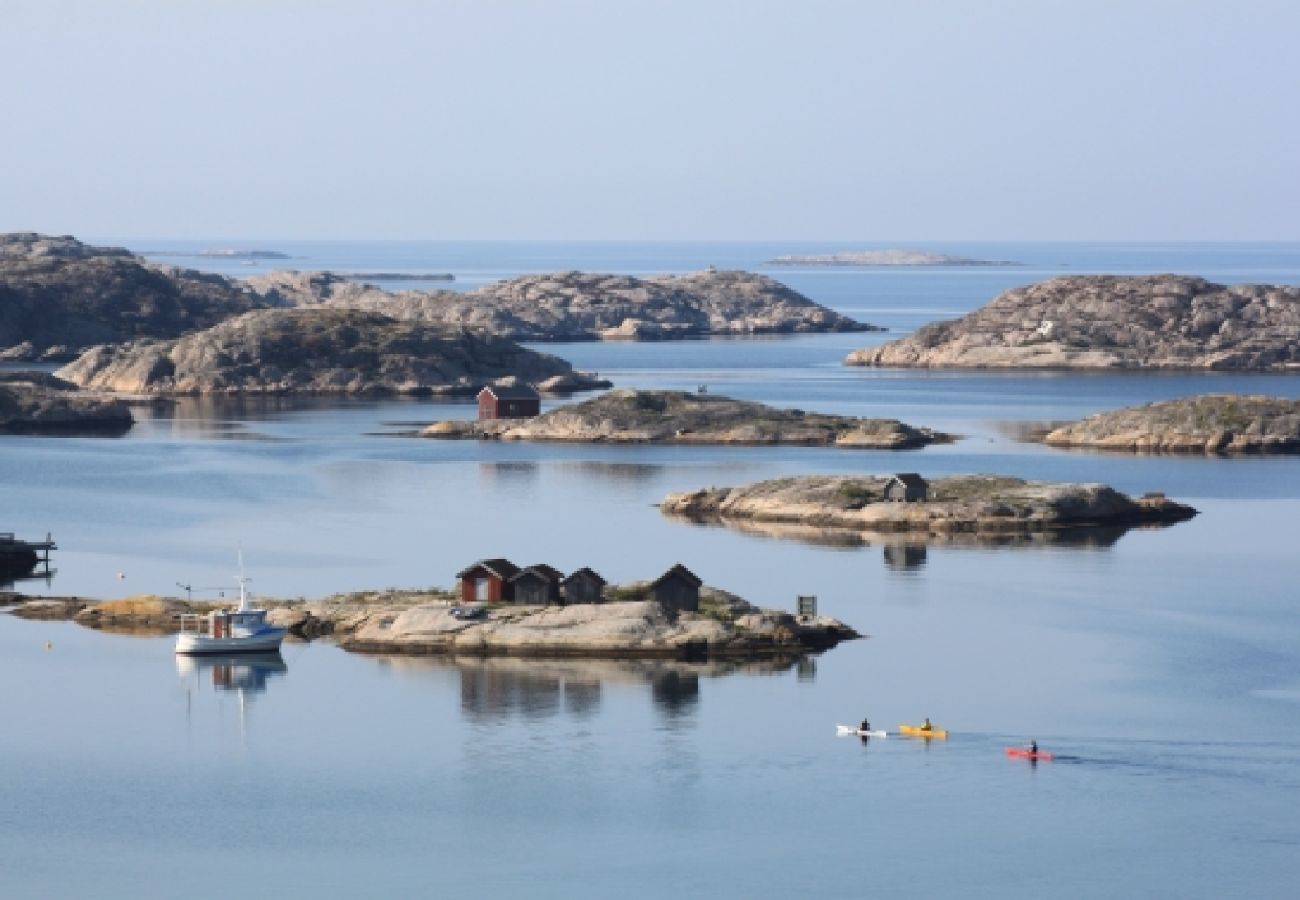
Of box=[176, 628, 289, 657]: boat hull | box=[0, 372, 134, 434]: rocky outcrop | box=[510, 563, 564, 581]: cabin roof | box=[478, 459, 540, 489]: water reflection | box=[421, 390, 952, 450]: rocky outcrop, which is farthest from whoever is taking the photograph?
box=[0, 372, 134, 434]: rocky outcrop

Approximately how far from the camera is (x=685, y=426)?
13700cm

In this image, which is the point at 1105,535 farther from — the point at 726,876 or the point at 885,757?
the point at 726,876

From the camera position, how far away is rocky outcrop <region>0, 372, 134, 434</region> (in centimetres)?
14725

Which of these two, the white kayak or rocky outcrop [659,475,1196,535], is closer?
the white kayak

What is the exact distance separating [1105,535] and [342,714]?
1652 inches

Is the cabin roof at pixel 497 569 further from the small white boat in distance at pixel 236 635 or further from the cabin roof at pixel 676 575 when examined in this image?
the small white boat in distance at pixel 236 635

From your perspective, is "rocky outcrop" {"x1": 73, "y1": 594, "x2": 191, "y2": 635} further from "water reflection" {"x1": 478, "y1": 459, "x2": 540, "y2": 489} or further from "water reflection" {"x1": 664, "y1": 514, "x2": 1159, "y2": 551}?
"water reflection" {"x1": 478, "y1": 459, "x2": 540, "y2": 489}

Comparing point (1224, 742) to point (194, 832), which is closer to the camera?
point (194, 832)

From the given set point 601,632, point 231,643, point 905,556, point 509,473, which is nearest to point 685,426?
point 509,473

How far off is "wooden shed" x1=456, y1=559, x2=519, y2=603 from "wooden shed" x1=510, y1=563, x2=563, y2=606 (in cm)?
22

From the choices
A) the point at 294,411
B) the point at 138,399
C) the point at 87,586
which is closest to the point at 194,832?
the point at 87,586

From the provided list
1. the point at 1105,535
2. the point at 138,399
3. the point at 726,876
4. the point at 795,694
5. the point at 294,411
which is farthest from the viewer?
the point at 138,399

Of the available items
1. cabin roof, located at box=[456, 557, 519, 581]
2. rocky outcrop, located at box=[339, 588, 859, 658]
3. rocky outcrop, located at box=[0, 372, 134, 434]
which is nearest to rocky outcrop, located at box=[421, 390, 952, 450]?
rocky outcrop, located at box=[0, 372, 134, 434]

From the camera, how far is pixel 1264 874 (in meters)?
49.2
